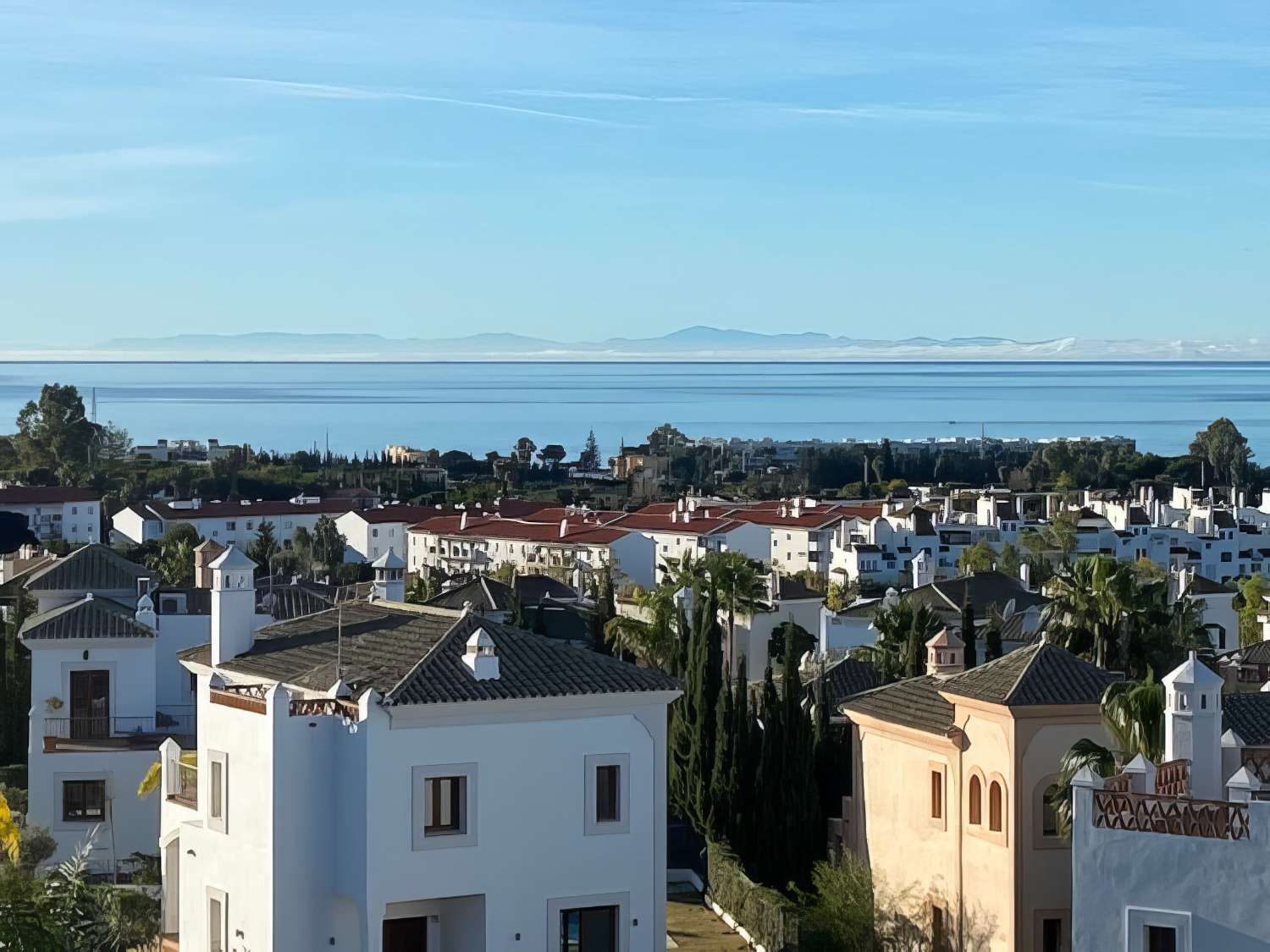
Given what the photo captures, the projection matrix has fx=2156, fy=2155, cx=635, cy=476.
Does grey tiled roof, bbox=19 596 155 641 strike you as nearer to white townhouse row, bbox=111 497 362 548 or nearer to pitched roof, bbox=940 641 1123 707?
pitched roof, bbox=940 641 1123 707

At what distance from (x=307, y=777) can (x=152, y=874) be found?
29.0ft

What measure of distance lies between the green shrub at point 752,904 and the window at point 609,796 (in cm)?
444

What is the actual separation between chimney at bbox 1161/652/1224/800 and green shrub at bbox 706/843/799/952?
8.94 meters

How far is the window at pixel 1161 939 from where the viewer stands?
19562 mm

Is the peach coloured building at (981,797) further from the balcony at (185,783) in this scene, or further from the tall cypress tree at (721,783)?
the balcony at (185,783)

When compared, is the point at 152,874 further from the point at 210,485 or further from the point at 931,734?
the point at 210,485

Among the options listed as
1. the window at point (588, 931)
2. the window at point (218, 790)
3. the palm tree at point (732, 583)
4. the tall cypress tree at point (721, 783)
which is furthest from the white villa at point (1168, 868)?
the palm tree at point (732, 583)

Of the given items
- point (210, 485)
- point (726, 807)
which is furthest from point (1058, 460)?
point (726, 807)

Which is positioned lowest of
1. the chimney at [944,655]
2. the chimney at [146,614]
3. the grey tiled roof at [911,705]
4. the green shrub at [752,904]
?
the green shrub at [752,904]

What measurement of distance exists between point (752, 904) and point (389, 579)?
8679 mm

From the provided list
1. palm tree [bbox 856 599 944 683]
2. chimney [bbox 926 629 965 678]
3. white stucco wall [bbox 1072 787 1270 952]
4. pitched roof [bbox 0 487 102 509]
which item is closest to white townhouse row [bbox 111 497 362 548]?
pitched roof [bbox 0 487 102 509]

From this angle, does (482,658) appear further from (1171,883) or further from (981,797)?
(1171,883)

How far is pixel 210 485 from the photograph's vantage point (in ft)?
499

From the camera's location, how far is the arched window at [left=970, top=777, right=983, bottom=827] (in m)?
27.0
